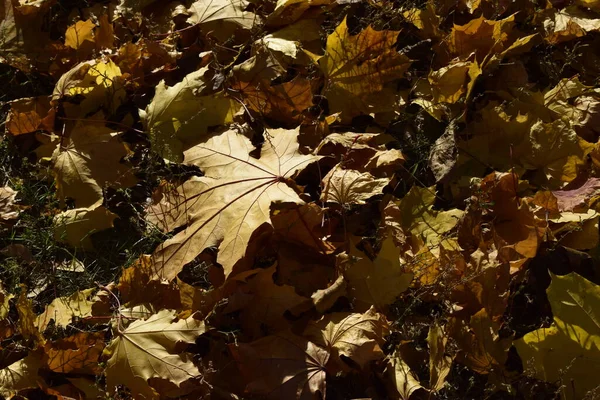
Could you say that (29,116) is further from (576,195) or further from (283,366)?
(576,195)

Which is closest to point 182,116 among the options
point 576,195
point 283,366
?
point 283,366

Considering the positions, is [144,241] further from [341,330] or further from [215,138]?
[341,330]

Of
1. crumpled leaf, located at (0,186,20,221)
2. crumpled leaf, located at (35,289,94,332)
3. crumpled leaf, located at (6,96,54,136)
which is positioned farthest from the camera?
crumpled leaf, located at (6,96,54,136)

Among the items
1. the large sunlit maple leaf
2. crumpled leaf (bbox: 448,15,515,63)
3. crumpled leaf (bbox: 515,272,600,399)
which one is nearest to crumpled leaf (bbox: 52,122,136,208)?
the large sunlit maple leaf

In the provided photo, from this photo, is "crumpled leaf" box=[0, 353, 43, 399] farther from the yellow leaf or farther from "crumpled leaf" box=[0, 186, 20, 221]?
the yellow leaf

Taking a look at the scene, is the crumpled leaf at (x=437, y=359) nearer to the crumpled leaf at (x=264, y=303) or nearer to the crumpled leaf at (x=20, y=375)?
the crumpled leaf at (x=264, y=303)

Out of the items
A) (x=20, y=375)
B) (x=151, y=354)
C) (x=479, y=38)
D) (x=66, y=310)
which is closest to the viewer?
(x=151, y=354)
